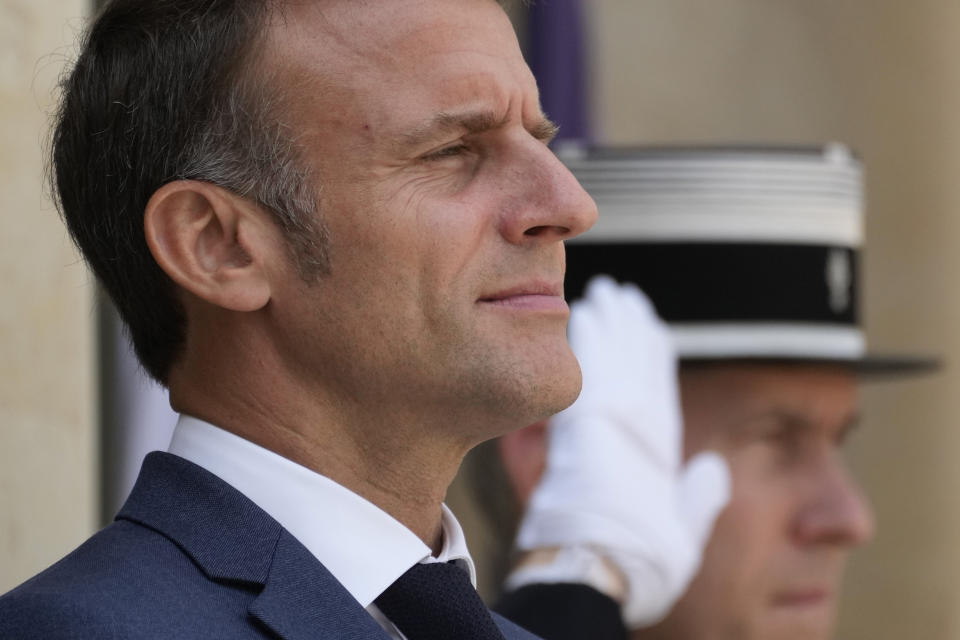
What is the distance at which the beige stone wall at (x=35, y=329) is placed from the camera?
3047mm

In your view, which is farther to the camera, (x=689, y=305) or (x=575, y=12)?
(x=575, y=12)

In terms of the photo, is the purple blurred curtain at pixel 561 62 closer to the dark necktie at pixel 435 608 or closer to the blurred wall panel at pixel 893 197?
the blurred wall panel at pixel 893 197

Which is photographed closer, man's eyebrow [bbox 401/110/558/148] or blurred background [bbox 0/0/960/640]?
man's eyebrow [bbox 401/110/558/148]

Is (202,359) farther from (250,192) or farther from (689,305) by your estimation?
(689,305)

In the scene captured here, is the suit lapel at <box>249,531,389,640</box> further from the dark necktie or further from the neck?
the neck

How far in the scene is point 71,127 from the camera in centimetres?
240

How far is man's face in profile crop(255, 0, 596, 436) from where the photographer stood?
2174mm

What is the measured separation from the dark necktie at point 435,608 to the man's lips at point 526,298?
1.26 ft

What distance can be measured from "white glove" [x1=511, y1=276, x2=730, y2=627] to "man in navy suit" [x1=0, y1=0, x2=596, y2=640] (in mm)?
1705

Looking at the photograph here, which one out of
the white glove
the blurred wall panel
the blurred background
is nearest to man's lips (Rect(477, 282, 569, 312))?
the white glove

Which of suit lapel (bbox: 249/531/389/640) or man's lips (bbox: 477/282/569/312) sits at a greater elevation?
man's lips (bbox: 477/282/569/312)

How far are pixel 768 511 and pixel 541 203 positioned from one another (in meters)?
2.37

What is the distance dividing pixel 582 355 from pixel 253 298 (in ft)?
6.56

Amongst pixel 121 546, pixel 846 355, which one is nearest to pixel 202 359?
pixel 121 546
